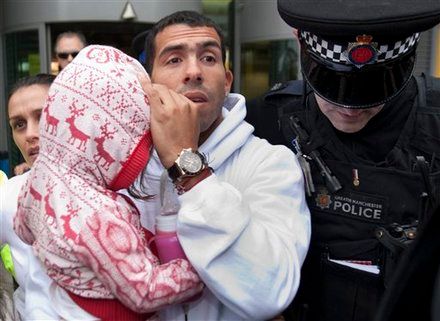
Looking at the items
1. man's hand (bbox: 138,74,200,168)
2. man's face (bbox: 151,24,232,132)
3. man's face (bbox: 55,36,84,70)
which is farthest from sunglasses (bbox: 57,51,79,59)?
man's hand (bbox: 138,74,200,168)

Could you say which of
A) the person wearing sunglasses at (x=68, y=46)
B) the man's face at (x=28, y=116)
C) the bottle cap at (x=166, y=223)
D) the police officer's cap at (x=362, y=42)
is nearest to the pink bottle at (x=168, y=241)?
the bottle cap at (x=166, y=223)

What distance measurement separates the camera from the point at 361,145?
201cm

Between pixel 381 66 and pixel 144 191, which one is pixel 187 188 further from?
pixel 381 66

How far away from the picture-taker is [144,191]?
185cm

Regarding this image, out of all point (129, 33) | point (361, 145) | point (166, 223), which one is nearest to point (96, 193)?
point (166, 223)

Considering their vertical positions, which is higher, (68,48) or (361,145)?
(361,145)

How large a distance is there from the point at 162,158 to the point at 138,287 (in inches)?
14.5

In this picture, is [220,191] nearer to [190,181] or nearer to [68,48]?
[190,181]

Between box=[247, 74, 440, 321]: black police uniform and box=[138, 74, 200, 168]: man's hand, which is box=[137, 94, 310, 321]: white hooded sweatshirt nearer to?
box=[138, 74, 200, 168]: man's hand

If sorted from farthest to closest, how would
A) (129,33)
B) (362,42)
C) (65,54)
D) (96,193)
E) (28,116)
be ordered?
(129,33), (65,54), (28,116), (362,42), (96,193)

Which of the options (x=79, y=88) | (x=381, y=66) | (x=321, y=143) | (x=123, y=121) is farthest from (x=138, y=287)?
(x=381, y=66)

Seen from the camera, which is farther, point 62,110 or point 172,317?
point 172,317

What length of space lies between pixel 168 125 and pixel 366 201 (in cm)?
79

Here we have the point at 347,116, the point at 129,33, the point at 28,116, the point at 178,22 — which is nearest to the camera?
the point at 347,116
